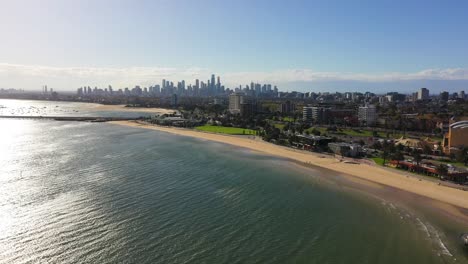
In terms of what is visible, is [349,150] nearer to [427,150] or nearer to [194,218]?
[427,150]

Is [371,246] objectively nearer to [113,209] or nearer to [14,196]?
[113,209]

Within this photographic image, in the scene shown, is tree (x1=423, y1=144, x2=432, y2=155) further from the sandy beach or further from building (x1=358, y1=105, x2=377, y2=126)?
building (x1=358, y1=105, x2=377, y2=126)

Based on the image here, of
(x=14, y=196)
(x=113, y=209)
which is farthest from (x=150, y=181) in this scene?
(x=14, y=196)

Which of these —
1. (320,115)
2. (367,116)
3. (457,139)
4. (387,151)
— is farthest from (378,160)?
(320,115)

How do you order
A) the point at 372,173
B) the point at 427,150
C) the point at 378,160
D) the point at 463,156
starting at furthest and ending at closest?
the point at 427,150
the point at 378,160
the point at 463,156
the point at 372,173

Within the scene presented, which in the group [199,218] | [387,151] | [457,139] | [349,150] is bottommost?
[199,218]

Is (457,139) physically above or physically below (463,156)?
above

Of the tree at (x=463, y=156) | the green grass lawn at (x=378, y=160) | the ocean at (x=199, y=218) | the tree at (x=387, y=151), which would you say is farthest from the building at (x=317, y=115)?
the ocean at (x=199, y=218)

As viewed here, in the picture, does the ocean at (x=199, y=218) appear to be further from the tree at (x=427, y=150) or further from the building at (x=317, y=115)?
the building at (x=317, y=115)
